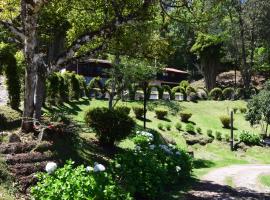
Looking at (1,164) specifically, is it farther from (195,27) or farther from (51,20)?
(51,20)

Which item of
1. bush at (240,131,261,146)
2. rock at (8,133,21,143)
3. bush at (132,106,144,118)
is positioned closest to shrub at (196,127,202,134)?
bush at (240,131,261,146)

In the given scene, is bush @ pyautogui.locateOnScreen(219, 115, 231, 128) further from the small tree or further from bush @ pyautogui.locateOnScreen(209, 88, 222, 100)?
bush @ pyautogui.locateOnScreen(209, 88, 222, 100)

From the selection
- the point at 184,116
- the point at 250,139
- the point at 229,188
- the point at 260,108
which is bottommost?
the point at 229,188

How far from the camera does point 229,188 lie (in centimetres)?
1652

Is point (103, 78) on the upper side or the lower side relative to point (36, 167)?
upper

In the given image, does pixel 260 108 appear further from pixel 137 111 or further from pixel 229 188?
pixel 229 188

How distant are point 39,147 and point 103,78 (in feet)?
178

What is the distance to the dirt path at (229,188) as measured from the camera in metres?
14.8

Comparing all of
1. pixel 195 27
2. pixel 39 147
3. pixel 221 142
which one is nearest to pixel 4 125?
pixel 39 147

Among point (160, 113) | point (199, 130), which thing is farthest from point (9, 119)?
point (160, 113)

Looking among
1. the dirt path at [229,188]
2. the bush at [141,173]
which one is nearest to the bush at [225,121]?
the dirt path at [229,188]

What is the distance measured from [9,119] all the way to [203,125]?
25.0 metres

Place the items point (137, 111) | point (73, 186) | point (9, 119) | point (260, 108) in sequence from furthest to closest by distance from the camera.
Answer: point (260, 108) < point (137, 111) < point (9, 119) < point (73, 186)

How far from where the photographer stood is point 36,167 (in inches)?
463
